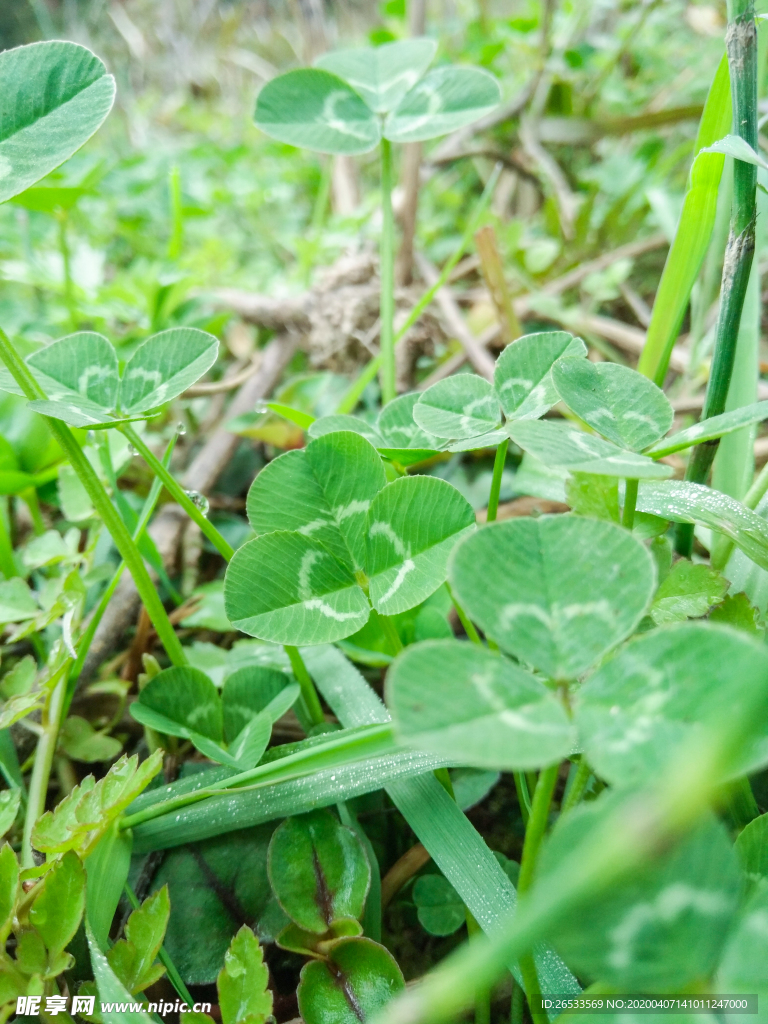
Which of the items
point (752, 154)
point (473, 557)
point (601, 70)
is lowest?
point (473, 557)

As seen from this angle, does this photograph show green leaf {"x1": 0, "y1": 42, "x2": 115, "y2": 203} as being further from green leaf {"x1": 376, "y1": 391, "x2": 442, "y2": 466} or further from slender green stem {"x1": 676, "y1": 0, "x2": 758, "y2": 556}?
slender green stem {"x1": 676, "y1": 0, "x2": 758, "y2": 556}

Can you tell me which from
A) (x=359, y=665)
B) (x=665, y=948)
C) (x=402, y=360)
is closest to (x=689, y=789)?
(x=665, y=948)

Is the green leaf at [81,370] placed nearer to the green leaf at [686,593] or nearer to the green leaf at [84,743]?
the green leaf at [84,743]

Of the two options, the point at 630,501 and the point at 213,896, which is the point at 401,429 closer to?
the point at 630,501

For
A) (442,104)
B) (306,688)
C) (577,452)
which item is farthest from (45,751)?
(442,104)

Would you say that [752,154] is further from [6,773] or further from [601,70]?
[601,70]

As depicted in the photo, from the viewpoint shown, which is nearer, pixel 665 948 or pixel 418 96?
pixel 665 948

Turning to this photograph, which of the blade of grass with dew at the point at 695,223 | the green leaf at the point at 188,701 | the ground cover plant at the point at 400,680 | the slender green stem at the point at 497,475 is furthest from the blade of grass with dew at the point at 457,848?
the blade of grass with dew at the point at 695,223
